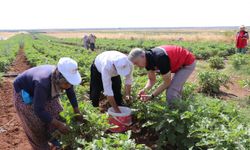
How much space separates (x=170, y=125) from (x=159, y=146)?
342 mm

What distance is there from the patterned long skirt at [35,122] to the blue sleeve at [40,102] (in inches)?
12.6

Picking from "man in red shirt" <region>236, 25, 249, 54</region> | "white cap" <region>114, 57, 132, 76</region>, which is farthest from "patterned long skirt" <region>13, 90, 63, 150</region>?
"man in red shirt" <region>236, 25, 249, 54</region>

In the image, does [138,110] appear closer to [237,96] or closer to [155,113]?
[155,113]

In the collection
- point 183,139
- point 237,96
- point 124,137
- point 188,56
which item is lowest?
point 237,96

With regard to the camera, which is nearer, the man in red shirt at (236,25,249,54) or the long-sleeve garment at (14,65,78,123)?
the long-sleeve garment at (14,65,78,123)

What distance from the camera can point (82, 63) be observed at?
40.5 feet

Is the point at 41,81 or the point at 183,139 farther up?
the point at 41,81

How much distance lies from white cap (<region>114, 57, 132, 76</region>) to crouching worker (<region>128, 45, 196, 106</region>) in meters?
0.15

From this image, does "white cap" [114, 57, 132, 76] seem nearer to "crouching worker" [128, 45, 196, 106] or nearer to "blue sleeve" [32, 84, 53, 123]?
"crouching worker" [128, 45, 196, 106]

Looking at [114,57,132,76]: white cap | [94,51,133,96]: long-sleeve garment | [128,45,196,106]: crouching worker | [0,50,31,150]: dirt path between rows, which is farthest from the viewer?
[0,50,31,150]: dirt path between rows

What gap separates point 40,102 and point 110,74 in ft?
5.79

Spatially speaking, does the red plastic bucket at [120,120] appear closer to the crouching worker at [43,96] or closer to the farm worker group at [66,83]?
the farm worker group at [66,83]

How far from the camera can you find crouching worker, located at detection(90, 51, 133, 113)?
5539 millimetres

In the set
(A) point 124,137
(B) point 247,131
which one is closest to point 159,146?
(A) point 124,137
